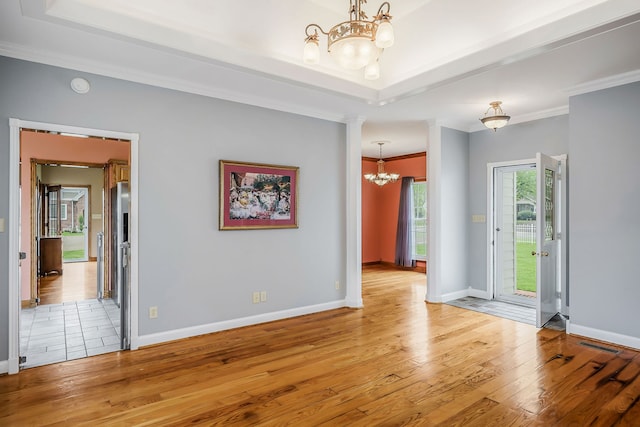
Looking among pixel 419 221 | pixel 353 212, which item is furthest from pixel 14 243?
pixel 419 221

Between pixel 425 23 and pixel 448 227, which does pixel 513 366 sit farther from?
pixel 425 23

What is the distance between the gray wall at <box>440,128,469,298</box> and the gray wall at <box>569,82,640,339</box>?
5.88ft

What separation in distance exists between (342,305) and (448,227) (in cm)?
203

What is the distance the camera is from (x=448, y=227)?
5.72 m

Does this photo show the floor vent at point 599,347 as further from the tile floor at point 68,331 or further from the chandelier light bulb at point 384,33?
the tile floor at point 68,331

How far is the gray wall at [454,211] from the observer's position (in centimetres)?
566

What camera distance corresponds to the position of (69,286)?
6762 mm

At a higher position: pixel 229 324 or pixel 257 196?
pixel 257 196

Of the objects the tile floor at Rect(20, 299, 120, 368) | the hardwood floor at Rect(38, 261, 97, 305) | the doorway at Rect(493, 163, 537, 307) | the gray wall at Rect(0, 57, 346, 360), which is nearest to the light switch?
the doorway at Rect(493, 163, 537, 307)

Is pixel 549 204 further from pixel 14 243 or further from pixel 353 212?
pixel 14 243

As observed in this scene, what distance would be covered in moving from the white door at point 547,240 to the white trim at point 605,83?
2.41ft

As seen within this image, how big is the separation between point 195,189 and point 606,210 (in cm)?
430

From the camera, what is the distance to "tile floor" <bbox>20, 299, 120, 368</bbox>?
353 cm

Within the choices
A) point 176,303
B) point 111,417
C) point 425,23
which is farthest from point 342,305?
point 425,23
